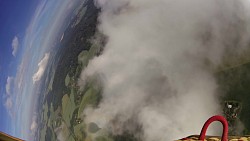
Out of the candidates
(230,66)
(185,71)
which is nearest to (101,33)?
(185,71)

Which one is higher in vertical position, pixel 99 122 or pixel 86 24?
pixel 86 24

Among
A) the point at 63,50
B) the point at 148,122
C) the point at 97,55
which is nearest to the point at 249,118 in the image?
the point at 148,122

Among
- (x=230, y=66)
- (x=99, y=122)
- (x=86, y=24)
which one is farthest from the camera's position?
(x=230, y=66)

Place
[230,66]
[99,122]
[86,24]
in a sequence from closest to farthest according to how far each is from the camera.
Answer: [99,122]
[86,24]
[230,66]

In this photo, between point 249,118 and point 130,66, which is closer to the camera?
point 130,66

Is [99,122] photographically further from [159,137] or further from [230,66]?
[230,66]

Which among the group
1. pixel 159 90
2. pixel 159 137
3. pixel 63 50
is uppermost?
pixel 63 50

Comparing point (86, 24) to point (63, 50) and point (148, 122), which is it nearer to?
point (63, 50)
